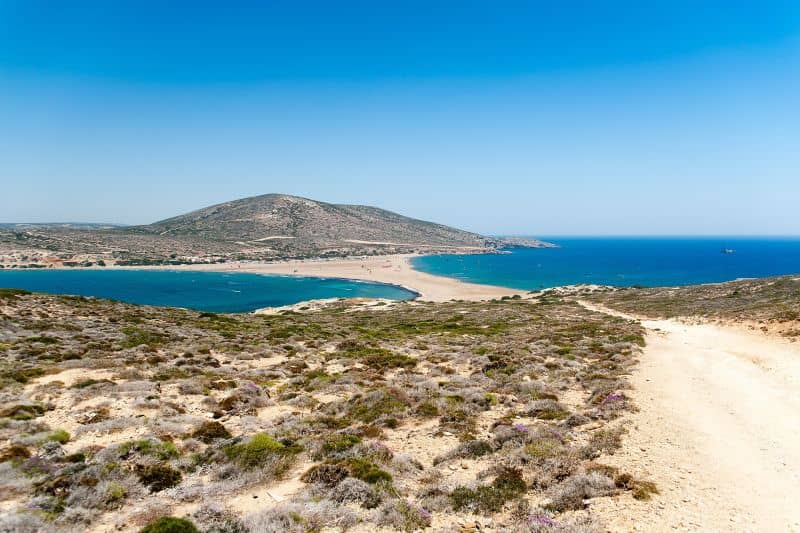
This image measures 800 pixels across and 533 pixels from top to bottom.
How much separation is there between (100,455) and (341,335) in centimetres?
2554

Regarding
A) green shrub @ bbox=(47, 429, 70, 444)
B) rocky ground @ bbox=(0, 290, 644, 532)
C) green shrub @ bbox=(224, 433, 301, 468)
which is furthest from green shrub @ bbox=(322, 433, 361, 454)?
green shrub @ bbox=(47, 429, 70, 444)

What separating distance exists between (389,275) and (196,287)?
66770 mm

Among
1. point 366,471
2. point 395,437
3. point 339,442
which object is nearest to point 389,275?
point 395,437

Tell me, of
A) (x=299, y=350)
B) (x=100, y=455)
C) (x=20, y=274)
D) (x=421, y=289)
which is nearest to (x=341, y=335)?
(x=299, y=350)

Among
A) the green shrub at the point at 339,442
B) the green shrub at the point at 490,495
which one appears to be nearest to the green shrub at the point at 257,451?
the green shrub at the point at 339,442

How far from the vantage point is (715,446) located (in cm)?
1084

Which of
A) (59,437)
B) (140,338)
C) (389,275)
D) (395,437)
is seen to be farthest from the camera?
(389,275)

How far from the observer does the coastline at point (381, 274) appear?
109 metres

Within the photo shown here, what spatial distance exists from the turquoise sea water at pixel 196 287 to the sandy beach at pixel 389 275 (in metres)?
8.11

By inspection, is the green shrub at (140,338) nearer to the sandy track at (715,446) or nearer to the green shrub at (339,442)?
the green shrub at (339,442)

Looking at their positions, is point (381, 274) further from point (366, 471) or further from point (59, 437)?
point (366, 471)

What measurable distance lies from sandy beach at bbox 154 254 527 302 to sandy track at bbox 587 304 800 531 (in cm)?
7630

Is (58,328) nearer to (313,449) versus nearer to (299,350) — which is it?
(299,350)

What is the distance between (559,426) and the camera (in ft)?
40.5
